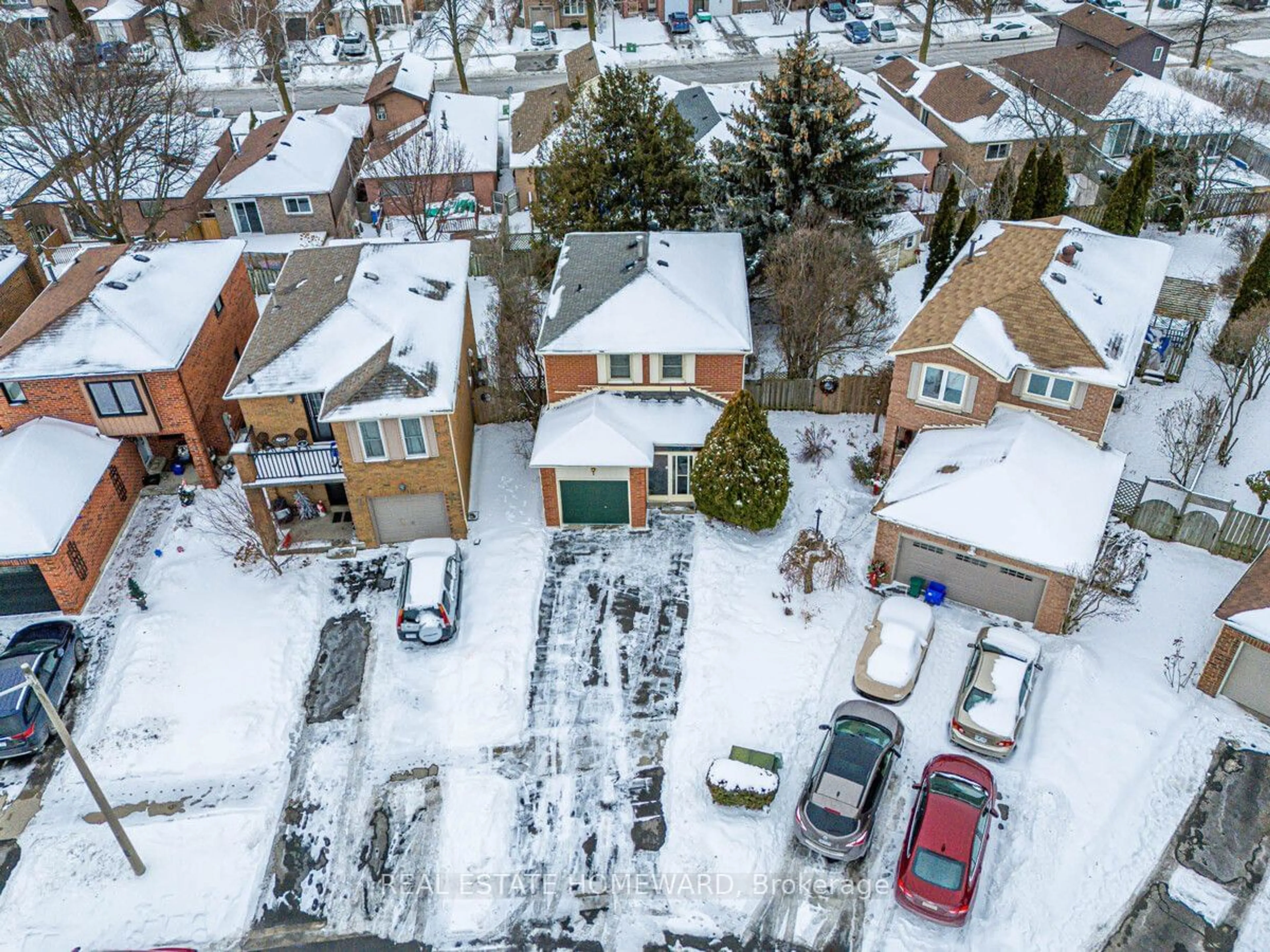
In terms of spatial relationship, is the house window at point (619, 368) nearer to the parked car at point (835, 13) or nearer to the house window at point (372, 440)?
the house window at point (372, 440)

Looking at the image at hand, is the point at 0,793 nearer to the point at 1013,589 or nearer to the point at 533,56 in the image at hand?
the point at 1013,589

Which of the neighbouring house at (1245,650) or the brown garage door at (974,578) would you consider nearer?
the neighbouring house at (1245,650)

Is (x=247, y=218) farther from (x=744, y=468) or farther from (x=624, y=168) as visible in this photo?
(x=744, y=468)

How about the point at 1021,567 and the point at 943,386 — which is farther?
the point at 943,386

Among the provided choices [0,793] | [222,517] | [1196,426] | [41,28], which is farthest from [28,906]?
[41,28]

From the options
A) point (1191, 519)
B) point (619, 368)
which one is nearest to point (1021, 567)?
point (1191, 519)

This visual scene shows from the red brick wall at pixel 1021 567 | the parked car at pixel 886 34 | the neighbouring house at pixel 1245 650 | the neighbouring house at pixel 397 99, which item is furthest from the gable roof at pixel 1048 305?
the parked car at pixel 886 34
